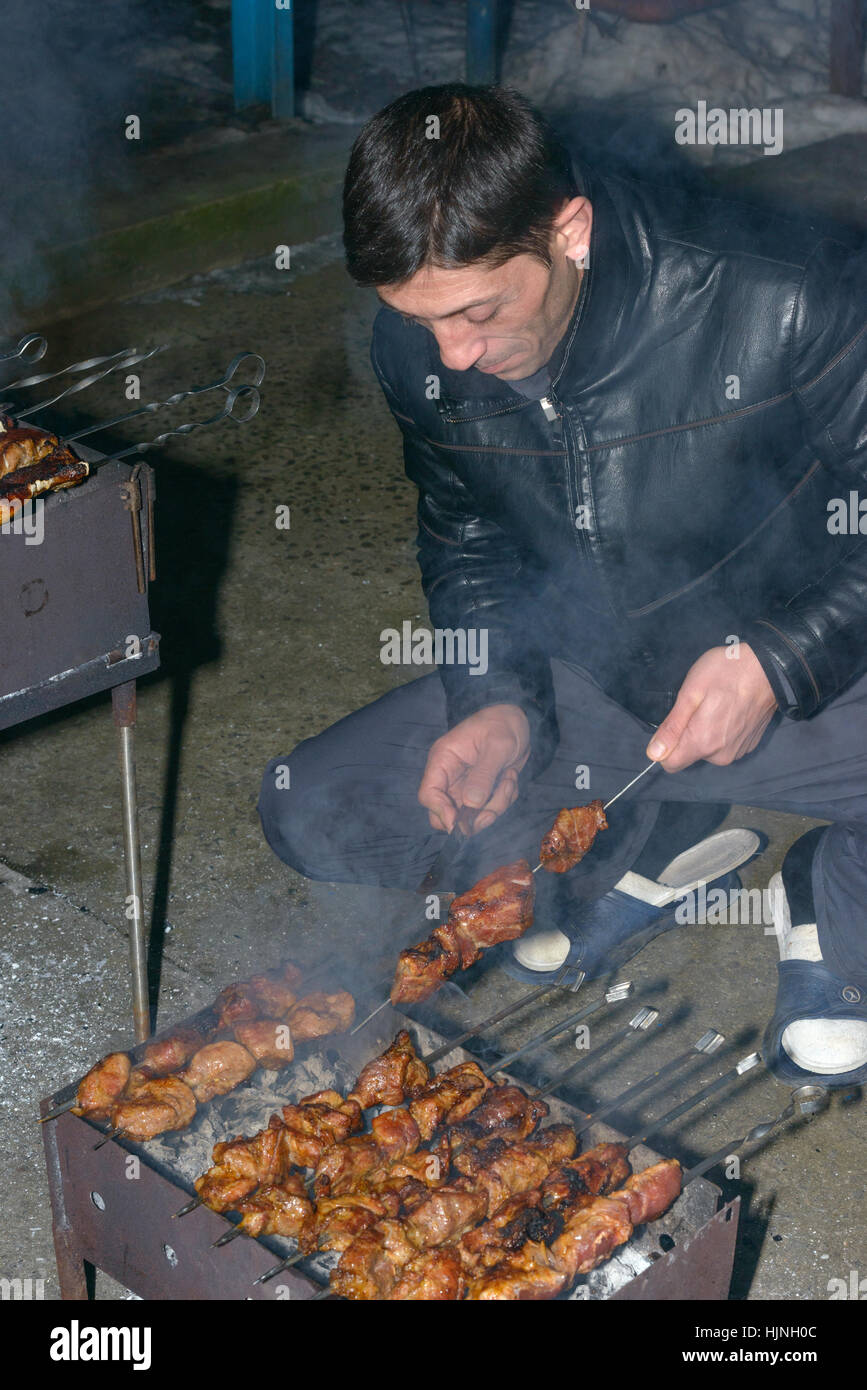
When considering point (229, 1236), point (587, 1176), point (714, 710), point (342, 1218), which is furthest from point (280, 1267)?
point (714, 710)

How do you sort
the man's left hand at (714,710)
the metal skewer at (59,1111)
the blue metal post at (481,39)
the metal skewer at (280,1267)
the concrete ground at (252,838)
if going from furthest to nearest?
the blue metal post at (481,39), the concrete ground at (252,838), the man's left hand at (714,710), the metal skewer at (59,1111), the metal skewer at (280,1267)

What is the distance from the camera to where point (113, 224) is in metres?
7.25

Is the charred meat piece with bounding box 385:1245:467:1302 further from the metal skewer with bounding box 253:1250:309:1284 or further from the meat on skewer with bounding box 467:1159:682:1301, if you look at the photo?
the metal skewer with bounding box 253:1250:309:1284

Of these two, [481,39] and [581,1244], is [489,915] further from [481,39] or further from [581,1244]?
[481,39]

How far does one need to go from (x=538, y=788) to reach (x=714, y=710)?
0.72 metres

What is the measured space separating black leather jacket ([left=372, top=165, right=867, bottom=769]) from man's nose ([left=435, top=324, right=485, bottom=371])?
0.28 metres

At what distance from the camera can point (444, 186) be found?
8.11 feet

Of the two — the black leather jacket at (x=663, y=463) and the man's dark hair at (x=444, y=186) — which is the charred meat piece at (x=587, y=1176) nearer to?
the black leather jacket at (x=663, y=463)

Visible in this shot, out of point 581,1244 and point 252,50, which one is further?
point 252,50

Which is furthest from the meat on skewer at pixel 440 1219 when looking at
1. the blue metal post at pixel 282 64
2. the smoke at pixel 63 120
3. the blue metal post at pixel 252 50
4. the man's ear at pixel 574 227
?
the blue metal post at pixel 282 64

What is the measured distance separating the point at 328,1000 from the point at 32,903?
143 centimetres

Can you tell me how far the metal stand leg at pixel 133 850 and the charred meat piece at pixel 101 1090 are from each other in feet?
1.98

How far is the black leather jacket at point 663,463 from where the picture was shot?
2.91 meters

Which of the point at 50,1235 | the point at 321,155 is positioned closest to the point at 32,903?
the point at 50,1235
